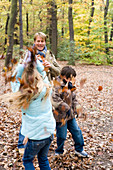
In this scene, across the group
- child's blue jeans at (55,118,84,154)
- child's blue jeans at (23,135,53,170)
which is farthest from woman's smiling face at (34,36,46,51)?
child's blue jeans at (23,135,53,170)

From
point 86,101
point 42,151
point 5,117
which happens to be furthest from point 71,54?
point 42,151

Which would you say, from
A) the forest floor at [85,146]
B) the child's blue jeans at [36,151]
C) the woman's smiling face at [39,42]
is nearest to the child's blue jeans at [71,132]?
the forest floor at [85,146]

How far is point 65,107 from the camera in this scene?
288 centimetres

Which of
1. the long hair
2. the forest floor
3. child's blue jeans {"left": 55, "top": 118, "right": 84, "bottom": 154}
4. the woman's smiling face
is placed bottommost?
the forest floor

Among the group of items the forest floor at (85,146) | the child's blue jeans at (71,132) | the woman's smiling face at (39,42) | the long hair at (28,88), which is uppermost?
the woman's smiling face at (39,42)

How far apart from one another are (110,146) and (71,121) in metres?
1.48

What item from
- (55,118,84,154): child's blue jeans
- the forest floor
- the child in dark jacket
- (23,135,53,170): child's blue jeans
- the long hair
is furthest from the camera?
the forest floor

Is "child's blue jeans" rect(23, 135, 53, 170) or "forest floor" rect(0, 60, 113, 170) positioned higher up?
"child's blue jeans" rect(23, 135, 53, 170)

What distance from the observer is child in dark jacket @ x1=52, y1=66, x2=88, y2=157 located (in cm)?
288

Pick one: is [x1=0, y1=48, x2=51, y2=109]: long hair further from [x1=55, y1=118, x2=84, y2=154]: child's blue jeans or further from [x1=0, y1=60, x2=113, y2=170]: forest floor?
[x1=55, y1=118, x2=84, y2=154]: child's blue jeans

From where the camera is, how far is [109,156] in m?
3.72

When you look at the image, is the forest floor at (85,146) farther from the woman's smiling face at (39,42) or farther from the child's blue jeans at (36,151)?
the woman's smiling face at (39,42)

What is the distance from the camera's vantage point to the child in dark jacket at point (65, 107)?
113 inches

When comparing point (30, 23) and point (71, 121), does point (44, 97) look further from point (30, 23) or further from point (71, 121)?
point (30, 23)
